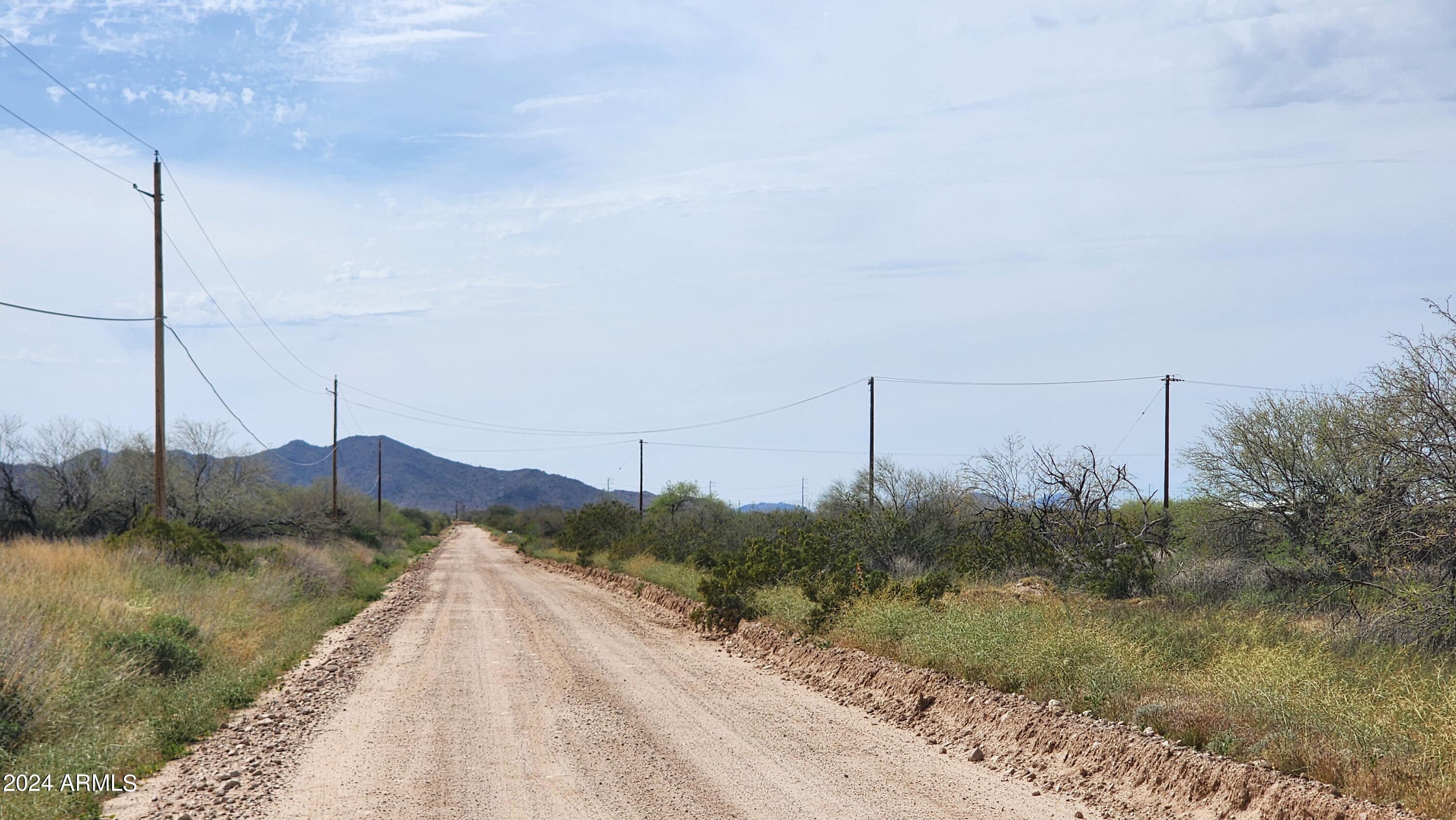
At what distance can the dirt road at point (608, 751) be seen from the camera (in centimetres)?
795

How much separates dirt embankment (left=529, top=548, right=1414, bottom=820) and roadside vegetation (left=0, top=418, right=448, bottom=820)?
A: 7.73 m

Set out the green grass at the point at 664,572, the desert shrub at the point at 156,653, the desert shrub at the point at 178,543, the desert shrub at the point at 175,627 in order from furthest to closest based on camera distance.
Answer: the green grass at the point at 664,572
the desert shrub at the point at 178,543
the desert shrub at the point at 175,627
the desert shrub at the point at 156,653

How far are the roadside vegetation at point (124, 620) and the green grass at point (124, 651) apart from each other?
2 centimetres

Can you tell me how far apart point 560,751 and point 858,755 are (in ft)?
9.62

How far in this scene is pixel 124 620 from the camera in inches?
574

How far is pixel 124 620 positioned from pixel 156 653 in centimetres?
229

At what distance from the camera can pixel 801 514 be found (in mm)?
38094

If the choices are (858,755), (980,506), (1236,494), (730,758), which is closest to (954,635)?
(858,755)

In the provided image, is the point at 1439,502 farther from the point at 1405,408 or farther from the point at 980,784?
the point at 980,784

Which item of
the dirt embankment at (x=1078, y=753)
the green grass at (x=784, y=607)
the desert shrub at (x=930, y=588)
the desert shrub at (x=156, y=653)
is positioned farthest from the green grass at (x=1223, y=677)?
the desert shrub at (x=156, y=653)

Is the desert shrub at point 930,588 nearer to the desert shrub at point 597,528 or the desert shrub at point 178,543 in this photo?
the desert shrub at point 178,543

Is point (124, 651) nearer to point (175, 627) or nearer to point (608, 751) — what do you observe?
point (175, 627)

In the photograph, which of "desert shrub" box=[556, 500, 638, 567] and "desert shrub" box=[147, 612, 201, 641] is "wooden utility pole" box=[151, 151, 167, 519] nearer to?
"desert shrub" box=[147, 612, 201, 641]

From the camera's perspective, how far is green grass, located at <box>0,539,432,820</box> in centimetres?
905
